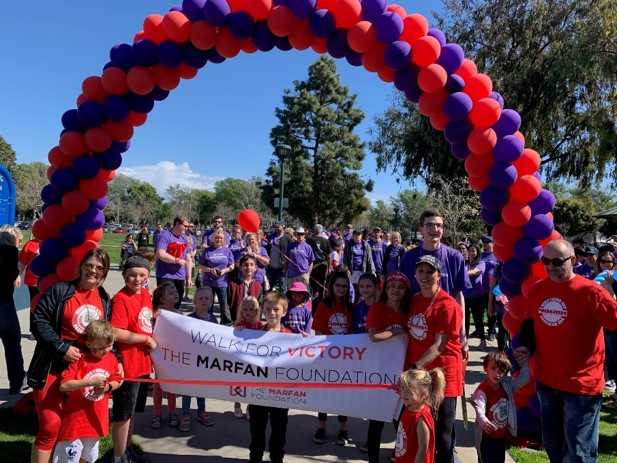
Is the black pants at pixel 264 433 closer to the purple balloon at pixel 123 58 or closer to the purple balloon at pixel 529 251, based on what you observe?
the purple balloon at pixel 529 251

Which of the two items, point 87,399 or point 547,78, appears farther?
point 547,78

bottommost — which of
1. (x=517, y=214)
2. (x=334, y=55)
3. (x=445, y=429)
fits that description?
(x=445, y=429)

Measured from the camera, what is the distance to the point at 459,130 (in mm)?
4668

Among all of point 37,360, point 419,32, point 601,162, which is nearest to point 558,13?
point 601,162

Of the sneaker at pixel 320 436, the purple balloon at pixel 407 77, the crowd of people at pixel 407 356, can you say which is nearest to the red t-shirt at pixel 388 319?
the crowd of people at pixel 407 356

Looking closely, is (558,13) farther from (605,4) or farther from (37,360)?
(37,360)

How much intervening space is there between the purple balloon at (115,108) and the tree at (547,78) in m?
17.6

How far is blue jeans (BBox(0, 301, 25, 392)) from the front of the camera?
17.0 feet

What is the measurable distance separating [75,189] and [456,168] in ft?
71.6

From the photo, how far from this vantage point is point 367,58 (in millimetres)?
4719

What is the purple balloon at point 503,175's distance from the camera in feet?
14.9

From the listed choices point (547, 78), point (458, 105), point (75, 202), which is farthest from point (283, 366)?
point (547, 78)

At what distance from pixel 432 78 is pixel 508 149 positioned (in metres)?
1.00

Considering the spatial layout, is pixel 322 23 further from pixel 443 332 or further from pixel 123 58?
pixel 443 332
